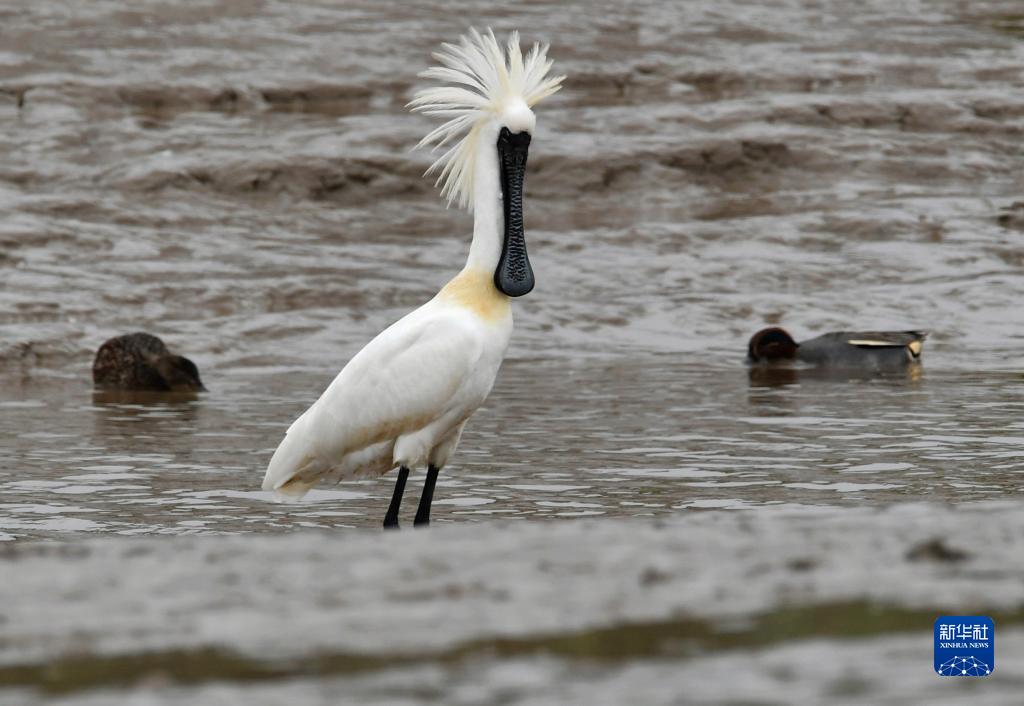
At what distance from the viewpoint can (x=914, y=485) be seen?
1026 cm

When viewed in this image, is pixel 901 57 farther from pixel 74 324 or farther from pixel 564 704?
pixel 564 704

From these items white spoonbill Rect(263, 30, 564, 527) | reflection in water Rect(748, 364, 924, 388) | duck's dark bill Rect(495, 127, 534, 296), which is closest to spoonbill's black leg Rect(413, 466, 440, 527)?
white spoonbill Rect(263, 30, 564, 527)

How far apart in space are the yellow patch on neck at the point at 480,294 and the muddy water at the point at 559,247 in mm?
1340

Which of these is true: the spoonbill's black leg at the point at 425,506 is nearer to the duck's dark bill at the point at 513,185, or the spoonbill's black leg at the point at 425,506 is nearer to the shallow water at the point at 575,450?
the shallow water at the point at 575,450

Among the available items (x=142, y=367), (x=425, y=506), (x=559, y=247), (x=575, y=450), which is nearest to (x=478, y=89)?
(x=425, y=506)

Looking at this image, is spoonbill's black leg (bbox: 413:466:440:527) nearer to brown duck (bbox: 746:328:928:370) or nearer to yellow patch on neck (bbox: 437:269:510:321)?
yellow patch on neck (bbox: 437:269:510:321)

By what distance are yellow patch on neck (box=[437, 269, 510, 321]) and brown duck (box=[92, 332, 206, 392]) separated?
22.8ft

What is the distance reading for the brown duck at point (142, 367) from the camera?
49.7ft

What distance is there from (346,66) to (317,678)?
2427 centimetres

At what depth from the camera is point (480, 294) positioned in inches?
340

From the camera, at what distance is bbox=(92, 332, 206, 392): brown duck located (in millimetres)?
15156

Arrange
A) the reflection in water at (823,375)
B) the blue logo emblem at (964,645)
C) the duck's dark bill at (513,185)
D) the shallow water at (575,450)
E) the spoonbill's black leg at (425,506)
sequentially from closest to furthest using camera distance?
the blue logo emblem at (964,645)
the spoonbill's black leg at (425,506)
the duck's dark bill at (513,185)
the shallow water at (575,450)
the reflection in water at (823,375)

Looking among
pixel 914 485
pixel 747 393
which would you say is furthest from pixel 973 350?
pixel 914 485

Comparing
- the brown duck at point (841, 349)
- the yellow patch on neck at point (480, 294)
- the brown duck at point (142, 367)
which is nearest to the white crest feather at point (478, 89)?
the yellow patch on neck at point (480, 294)
